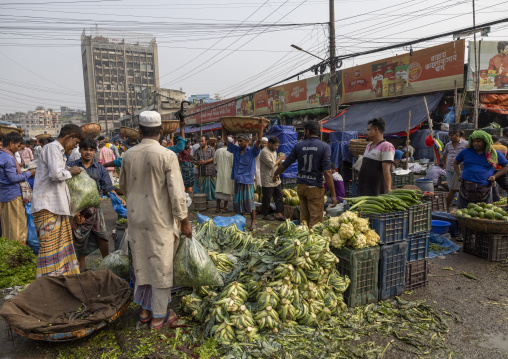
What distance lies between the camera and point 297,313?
10.9 ft

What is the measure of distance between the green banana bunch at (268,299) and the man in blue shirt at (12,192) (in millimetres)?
4401

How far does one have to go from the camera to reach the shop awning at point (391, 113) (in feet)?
46.3

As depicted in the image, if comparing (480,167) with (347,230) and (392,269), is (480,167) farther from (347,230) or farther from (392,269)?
(347,230)

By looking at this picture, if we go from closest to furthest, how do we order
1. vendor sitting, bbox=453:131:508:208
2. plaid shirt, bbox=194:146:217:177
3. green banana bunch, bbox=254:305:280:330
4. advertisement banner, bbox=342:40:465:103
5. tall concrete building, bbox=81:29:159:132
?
green banana bunch, bbox=254:305:280:330
vendor sitting, bbox=453:131:508:208
plaid shirt, bbox=194:146:217:177
advertisement banner, bbox=342:40:465:103
tall concrete building, bbox=81:29:159:132

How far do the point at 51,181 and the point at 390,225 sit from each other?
164 inches

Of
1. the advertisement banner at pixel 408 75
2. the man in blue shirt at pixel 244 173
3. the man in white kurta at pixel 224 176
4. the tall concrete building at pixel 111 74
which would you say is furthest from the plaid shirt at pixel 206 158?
the tall concrete building at pixel 111 74

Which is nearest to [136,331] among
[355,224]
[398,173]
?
[355,224]

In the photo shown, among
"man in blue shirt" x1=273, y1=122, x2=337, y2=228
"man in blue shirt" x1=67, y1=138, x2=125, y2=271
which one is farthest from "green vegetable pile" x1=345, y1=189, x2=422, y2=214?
"man in blue shirt" x1=67, y1=138, x2=125, y2=271

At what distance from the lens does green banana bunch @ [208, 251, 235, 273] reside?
3812 mm

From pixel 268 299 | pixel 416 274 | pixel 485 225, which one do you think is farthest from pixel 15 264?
pixel 485 225

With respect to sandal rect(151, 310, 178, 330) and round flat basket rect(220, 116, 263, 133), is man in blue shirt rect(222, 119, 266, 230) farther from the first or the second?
sandal rect(151, 310, 178, 330)

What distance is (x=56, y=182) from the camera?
397cm

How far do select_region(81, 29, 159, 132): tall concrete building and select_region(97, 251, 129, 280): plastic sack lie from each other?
103m

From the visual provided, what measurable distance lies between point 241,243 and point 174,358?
1.70 m
